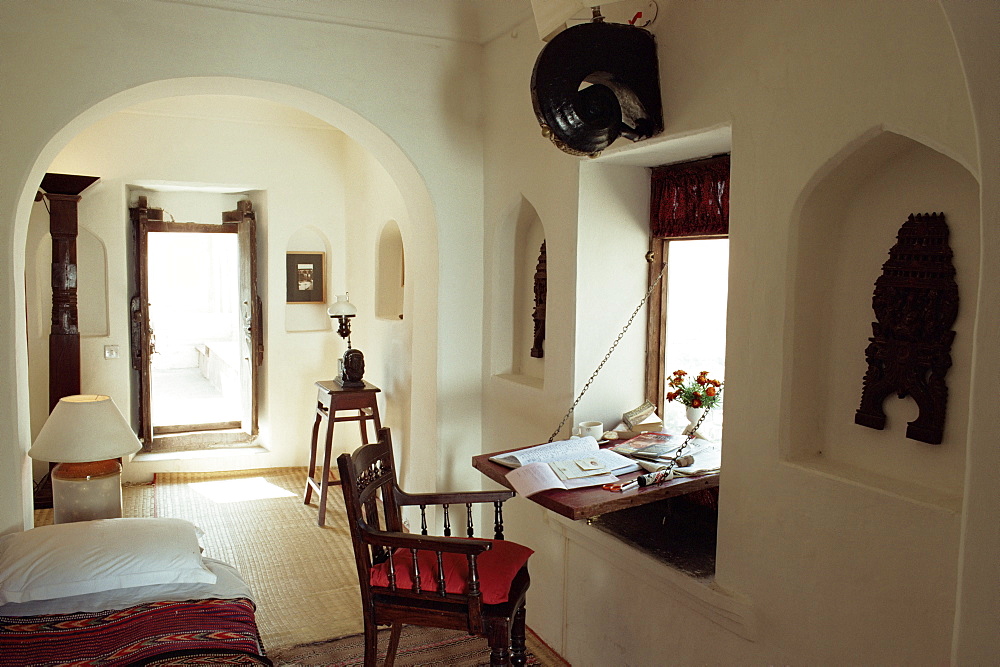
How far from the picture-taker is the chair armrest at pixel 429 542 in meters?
2.49

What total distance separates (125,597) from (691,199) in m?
2.75

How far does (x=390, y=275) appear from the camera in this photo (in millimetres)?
6137

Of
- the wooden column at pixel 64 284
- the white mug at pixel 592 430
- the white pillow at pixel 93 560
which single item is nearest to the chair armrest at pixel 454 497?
the white mug at pixel 592 430

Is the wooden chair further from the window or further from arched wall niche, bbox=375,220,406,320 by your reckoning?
arched wall niche, bbox=375,220,406,320

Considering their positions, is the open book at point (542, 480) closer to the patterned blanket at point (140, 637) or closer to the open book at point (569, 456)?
the open book at point (569, 456)

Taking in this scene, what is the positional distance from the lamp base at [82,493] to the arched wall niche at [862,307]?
9.60 feet

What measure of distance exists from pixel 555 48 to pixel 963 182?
139 cm

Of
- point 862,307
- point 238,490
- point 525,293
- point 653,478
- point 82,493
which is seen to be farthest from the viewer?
point 238,490

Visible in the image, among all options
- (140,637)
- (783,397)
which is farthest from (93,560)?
(783,397)

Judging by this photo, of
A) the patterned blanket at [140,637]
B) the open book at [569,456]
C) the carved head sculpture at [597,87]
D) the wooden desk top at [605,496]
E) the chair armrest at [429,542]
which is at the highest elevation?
the carved head sculpture at [597,87]

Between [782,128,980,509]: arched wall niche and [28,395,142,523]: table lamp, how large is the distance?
2799 mm

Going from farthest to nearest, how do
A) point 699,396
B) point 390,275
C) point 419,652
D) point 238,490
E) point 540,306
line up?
point 238,490 → point 390,275 → point 540,306 → point 419,652 → point 699,396

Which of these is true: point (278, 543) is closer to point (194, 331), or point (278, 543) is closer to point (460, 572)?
point (460, 572)

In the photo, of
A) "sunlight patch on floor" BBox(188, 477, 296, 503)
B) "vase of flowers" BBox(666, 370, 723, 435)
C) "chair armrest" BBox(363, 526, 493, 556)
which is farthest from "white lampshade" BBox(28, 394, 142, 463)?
"sunlight patch on floor" BBox(188, 477, 296, 503)
